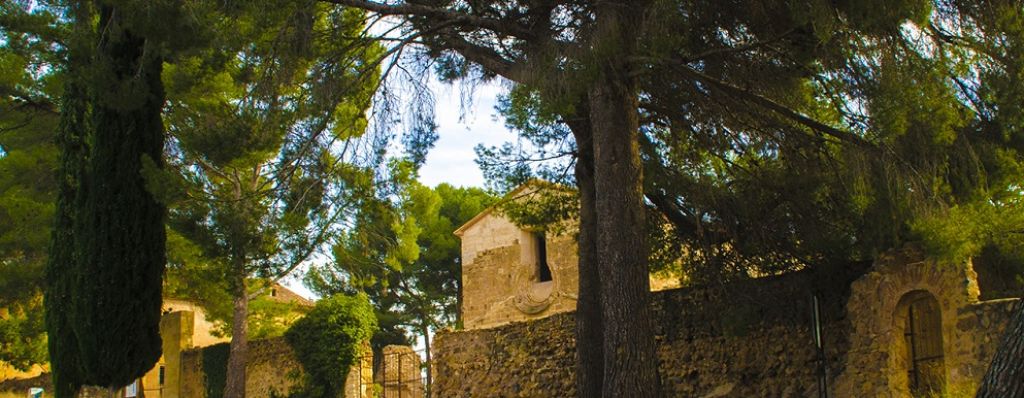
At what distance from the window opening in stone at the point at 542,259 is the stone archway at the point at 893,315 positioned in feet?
39.6

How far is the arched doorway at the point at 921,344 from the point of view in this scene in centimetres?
1187

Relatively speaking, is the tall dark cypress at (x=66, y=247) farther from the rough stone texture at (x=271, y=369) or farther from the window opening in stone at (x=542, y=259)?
the window opening in stone at (x=542, y=259)

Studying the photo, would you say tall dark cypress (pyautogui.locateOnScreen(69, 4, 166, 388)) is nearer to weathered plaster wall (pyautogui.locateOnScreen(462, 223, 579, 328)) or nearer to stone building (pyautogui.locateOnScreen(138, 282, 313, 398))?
stone building (pyautogui.locateOnScreen(138, 282, 313, 398))

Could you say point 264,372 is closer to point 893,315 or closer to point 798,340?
point 798,340

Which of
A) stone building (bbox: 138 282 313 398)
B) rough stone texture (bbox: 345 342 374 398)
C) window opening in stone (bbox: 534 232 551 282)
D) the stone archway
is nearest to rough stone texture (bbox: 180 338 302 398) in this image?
rough stone texture (bbox: 345 342 374 398)

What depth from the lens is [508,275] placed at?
24703 mm

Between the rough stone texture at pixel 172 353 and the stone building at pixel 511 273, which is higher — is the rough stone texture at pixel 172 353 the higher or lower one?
the lower one

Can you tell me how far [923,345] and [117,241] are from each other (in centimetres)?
1130

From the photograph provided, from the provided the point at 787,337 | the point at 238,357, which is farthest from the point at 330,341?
the point at 787,337

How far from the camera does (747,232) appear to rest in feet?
42.1

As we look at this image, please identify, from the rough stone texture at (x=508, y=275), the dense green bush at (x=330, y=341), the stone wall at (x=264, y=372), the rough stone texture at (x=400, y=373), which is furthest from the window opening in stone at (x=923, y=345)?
the stone wall at (x=264, y=372)

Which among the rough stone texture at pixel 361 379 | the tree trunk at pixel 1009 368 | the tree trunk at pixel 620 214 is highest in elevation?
the tree trunk at pixel 620 214

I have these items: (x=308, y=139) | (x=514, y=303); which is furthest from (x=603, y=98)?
(x=514, y=303)

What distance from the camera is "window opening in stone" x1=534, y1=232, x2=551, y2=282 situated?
24359mm
